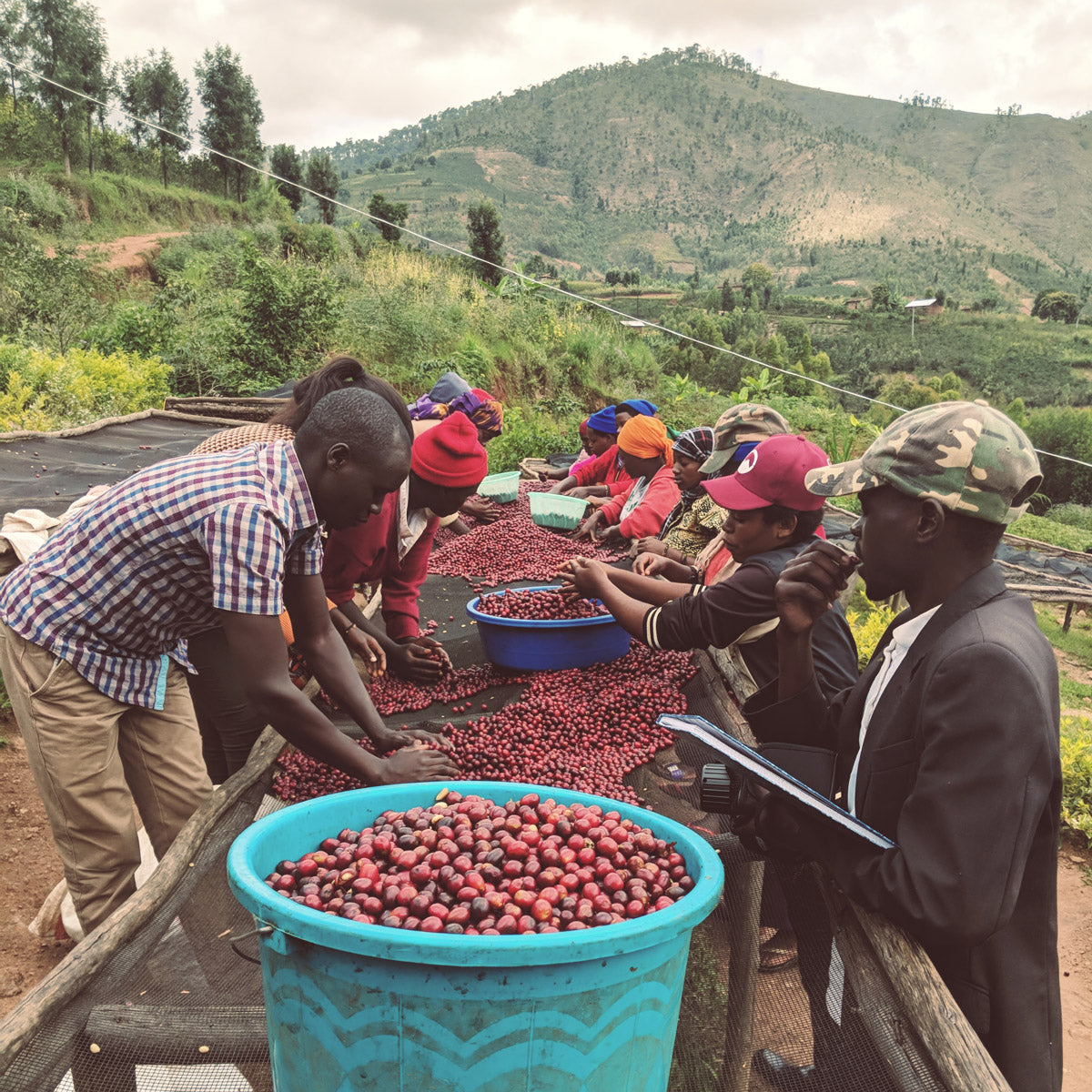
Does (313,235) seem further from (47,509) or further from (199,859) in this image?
(199,859)

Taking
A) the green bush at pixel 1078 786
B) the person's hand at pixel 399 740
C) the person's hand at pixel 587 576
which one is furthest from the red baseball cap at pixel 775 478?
the green bush at pixel 1078 786

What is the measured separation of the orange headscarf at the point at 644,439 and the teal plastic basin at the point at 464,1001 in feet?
12.7

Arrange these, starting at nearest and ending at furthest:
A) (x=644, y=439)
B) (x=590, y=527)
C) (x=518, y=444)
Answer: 1. (x=644, y=439)
2. (x=590, y=527)
3. (x=518, y=444)

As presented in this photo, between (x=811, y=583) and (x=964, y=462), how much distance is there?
62cm

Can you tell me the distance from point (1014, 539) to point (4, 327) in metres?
18.4

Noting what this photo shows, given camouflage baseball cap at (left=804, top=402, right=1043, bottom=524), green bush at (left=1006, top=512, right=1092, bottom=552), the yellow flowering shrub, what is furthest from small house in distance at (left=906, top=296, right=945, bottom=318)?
camouflage baseball cap at (left=804, top=402, right=1043, bottom=524)

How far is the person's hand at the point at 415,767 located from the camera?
1.73 meters

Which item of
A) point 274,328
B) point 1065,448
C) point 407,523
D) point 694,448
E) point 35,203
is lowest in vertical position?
point 1065,448

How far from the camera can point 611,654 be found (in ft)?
10.2

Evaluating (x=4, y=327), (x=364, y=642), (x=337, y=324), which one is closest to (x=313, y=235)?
(x=4, y=327)

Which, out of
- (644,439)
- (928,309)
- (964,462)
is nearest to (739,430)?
(644,439)

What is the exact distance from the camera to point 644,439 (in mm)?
4805

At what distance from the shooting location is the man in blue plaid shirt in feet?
5.38

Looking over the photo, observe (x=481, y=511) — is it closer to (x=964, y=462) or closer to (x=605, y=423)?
(x=605, y=423)
